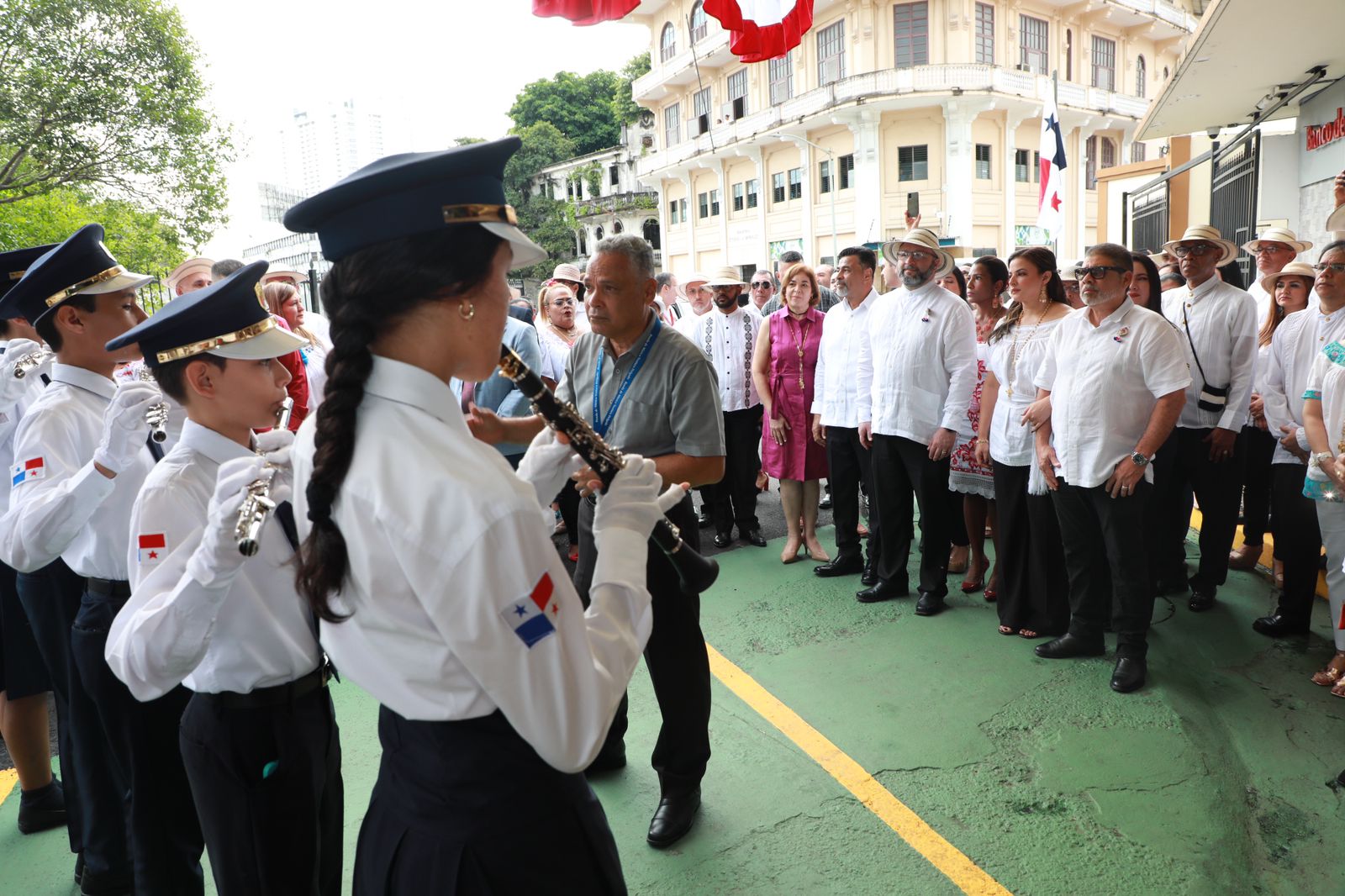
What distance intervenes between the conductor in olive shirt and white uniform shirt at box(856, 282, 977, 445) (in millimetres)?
2267

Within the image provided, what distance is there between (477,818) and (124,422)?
67.0 inches

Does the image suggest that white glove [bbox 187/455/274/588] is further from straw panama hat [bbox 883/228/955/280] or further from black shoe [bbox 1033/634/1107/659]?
straw panama hat [bbox 883/228/955/280]

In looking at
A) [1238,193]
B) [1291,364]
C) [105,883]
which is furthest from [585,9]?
[1238,193]

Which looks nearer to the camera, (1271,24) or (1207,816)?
(1207,816)

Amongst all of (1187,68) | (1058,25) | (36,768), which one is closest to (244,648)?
(36,768)

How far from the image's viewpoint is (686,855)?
302cm

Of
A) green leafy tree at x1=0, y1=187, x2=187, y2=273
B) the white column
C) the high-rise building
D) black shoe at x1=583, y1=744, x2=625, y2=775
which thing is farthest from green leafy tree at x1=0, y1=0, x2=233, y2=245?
the white column

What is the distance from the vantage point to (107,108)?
1873cm

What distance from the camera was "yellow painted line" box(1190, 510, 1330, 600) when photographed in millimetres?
5188

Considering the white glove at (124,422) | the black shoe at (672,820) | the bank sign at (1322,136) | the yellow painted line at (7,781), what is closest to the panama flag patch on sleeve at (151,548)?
the white glove at (124,422)

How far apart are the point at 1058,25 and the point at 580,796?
133ft

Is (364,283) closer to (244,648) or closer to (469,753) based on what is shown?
(469,753)

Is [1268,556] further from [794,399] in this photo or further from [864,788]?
[864,788]

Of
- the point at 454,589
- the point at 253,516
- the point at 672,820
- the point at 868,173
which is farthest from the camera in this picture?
the point at 868,173
